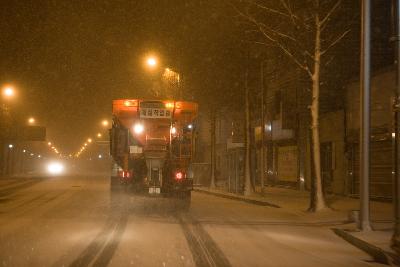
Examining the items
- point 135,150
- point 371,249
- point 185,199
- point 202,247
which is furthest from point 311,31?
point 202,247

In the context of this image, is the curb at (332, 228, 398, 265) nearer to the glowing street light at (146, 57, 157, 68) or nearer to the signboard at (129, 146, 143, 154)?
the signboard at (129, 146, 143, 154)

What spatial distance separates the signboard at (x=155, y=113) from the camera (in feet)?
70.8

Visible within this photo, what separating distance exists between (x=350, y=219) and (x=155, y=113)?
768 cm

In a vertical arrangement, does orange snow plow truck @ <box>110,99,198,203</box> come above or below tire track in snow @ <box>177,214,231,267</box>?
above

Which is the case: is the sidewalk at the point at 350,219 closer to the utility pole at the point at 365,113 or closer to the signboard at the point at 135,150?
the utility pole at the point at 365,113

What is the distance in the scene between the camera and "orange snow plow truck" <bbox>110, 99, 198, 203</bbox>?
834 inches

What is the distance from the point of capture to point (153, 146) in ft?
71.1

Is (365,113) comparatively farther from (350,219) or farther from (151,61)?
(151,61)

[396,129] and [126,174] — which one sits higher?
[396,129]

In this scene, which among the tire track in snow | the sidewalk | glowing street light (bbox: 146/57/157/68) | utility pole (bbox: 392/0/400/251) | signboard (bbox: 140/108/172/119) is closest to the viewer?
the tire track in snow

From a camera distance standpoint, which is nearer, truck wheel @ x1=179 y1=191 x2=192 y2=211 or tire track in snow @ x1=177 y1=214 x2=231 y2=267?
tire track in snow @ x1=177 y1=214 x2=231 y2=267

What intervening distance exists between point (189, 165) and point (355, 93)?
11.1m

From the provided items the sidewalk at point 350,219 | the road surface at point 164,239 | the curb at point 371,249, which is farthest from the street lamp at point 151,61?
the curb at point 371,249

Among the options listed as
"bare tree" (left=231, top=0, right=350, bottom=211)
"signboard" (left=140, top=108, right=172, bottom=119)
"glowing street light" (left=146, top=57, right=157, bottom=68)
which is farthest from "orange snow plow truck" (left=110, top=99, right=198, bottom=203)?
"glowing street light" (left=146, top=57, right=157, bottom=68)
